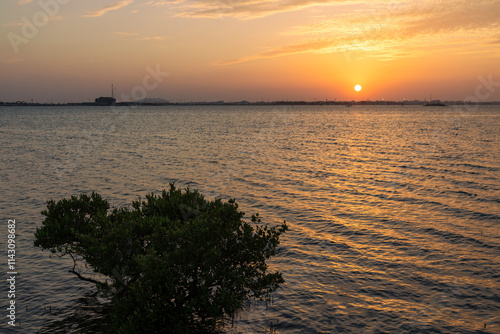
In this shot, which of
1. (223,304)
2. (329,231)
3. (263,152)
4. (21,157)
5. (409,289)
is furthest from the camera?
(263,152)

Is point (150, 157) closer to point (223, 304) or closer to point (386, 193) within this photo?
point (386, 193)

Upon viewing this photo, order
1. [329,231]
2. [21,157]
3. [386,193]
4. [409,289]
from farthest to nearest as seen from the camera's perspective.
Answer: [21,157], [386,193], [329,231], [409,289]

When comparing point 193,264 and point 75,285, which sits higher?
point 193,264

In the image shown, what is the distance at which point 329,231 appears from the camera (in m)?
32.5

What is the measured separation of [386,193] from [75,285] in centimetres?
3751

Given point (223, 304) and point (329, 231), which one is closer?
point (223, 304)

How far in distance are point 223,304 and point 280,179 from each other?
132ft

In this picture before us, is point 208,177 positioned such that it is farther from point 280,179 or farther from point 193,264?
point 193,264

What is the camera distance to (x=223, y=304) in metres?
15.0

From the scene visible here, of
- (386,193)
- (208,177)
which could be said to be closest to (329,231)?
(386,193)

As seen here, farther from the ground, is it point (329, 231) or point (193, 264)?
Result: point (193, 264)

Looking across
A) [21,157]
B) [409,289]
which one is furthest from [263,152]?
[409,289]

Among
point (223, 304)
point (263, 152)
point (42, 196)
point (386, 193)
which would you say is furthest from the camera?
point (263, 152)

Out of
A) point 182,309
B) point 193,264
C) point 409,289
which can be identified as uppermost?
point 193,264
